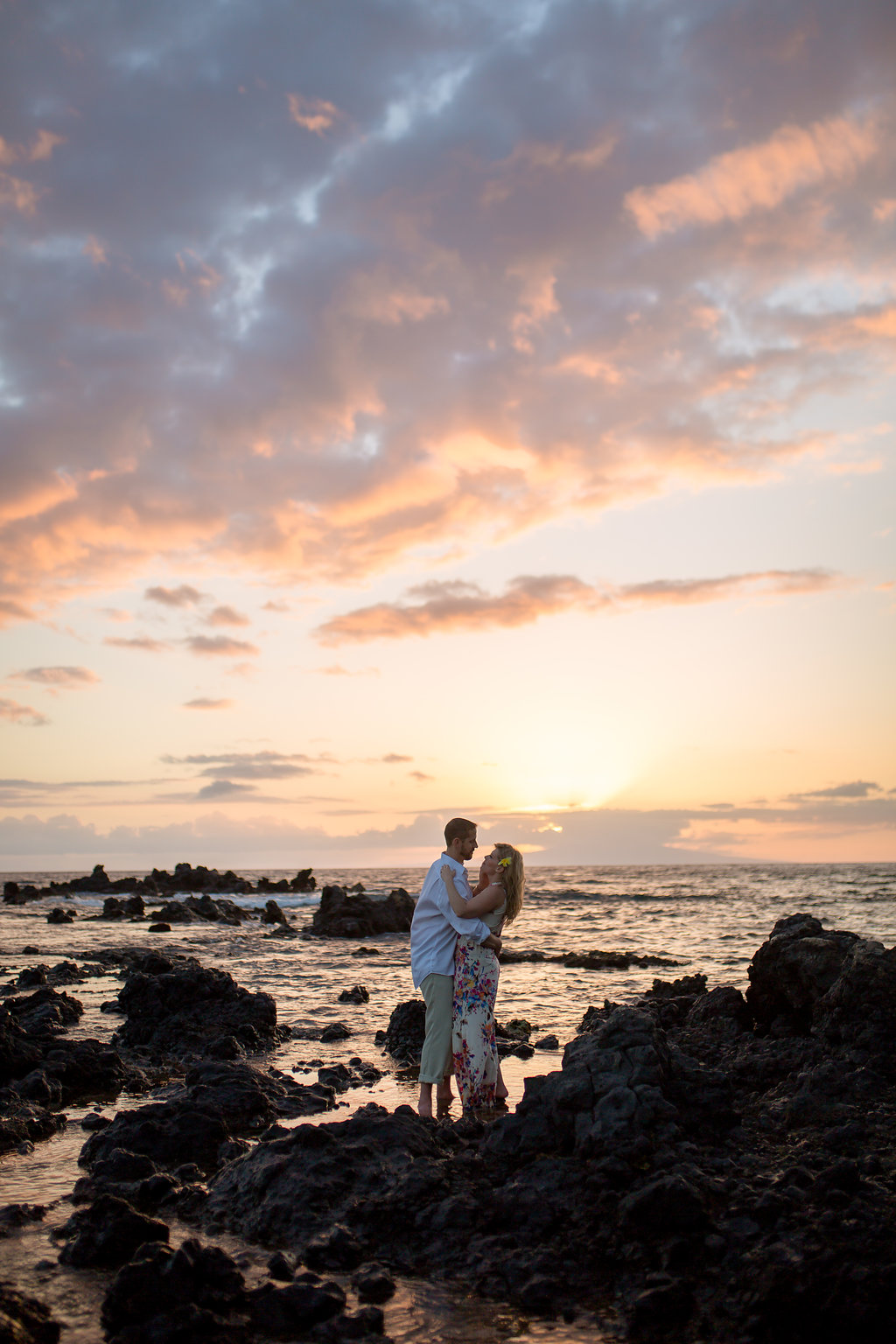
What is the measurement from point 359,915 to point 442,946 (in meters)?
28.0

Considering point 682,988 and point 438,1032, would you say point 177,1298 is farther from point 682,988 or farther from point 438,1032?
point 682,988

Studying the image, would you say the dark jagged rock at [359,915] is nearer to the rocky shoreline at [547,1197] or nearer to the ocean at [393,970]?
the ocean at [393,970]

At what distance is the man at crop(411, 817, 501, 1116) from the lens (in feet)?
25.6

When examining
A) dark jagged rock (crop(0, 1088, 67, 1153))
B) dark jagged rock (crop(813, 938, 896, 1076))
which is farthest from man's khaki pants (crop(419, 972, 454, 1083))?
dark jagged rock (crop(813, 938, 896, 1076))

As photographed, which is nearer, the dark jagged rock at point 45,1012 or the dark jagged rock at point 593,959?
the dark jagged rock at point 45,1012

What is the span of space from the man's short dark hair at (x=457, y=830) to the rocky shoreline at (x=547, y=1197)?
2.01 metres

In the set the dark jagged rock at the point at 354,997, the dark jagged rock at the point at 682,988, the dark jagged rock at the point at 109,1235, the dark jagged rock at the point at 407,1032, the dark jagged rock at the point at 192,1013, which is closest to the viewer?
the dark jagged rock at the point at 109,1235

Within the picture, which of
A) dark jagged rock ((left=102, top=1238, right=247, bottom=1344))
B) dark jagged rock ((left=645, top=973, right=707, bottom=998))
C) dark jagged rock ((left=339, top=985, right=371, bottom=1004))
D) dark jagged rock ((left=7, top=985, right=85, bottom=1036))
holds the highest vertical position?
dark jagged rock ((left=102, top=1238, right=247, bottom=1344))

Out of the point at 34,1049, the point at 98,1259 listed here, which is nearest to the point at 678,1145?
the point at 98,1259

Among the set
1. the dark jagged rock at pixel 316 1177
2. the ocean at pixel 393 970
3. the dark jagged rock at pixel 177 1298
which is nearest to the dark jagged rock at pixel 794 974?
the ocean at pixel 393 970

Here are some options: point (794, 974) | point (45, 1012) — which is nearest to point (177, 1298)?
point (794, 974)

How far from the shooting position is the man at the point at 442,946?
7.80 m

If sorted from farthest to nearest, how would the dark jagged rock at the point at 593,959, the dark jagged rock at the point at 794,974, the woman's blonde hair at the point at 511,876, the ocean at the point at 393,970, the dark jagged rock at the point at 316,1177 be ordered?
1. the dark jagged rock at the point at 593,959
2. the dark jagged rock at the point at 794,974
3. the woman's blonde hair at the point at 511,876
4. the ocean at the point at 393,970
5. the dark jagged rock at the point at 316,1177

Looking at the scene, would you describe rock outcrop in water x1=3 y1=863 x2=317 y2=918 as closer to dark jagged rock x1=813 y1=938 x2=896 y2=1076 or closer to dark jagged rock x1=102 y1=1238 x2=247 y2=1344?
dark jagged rock x1=813 y1=938 x2=896 y2=1076
